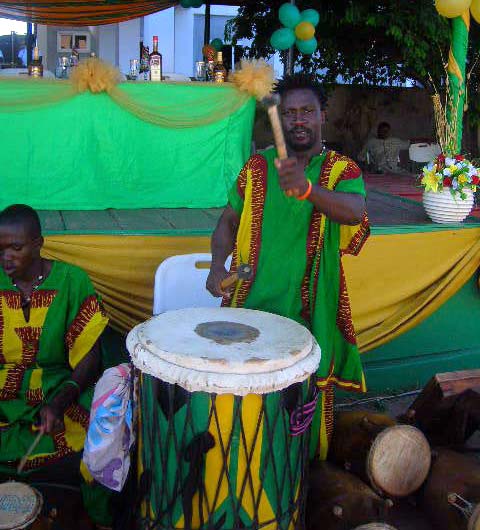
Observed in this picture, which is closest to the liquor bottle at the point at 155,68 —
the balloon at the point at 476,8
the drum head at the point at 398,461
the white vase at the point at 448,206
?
the white vase at the point at 448,206

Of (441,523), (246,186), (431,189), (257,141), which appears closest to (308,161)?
(246,186)

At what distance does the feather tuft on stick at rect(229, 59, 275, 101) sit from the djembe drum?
305cm

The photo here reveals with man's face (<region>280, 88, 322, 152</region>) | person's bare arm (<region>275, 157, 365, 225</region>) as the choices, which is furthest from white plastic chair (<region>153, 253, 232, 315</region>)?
person's bare arm (<region>275, 157, 365, 225</region>)

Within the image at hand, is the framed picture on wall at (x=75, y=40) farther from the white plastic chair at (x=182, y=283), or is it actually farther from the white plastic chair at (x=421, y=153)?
the white plastic chair at (x=182, y=283)

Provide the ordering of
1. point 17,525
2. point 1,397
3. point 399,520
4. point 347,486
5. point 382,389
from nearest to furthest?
point 17,525 → point 347,486 → point 1,397 → point 399,520 → point 382,389

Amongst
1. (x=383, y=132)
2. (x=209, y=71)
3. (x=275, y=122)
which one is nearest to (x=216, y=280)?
(x=275, y=122)

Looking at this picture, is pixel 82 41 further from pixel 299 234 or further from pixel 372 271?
pixel 299 234

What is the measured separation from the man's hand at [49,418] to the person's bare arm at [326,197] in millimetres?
1239

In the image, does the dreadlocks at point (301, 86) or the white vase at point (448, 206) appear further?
the white vase at point (448, 206)

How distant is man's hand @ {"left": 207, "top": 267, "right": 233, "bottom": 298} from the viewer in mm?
2568

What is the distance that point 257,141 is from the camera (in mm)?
10281

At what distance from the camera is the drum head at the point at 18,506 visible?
1.90 meters

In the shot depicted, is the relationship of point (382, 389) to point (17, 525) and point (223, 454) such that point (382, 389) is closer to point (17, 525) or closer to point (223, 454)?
point (223, 454)

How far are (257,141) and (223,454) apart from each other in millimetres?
8646
